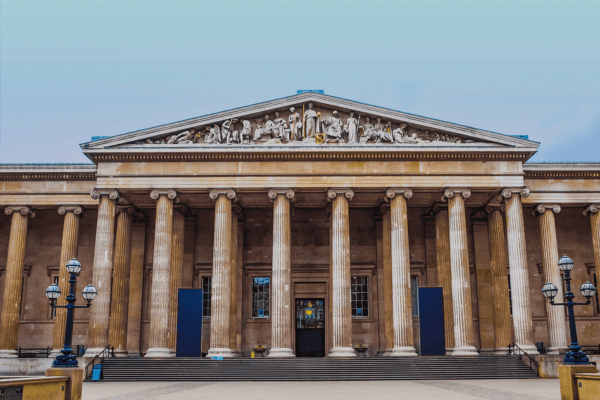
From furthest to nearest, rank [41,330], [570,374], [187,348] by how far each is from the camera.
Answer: [41,330], [187,348], [570,374]

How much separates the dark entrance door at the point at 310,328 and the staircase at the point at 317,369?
865 centimetres

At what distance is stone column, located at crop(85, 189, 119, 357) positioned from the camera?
31.0m

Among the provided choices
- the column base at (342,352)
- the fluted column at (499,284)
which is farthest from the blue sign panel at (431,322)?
the column base at (342,352)

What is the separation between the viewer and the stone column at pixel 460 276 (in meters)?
30.9

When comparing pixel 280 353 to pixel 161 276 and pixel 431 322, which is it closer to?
pixel 161 276

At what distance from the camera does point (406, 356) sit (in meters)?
29.9

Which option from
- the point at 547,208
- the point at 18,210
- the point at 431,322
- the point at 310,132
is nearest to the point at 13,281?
the point at 18,210

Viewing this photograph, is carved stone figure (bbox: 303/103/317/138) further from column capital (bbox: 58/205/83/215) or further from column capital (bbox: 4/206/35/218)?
column capital (bbox: 4/206/35/218)

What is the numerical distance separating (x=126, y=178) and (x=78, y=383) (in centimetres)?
1717

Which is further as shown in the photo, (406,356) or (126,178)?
(126,178)

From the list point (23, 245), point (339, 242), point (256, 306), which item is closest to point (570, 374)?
point (339, 242)

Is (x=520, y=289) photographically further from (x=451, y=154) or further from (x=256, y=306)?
(x=256, y=306)

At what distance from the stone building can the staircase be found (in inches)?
63.9

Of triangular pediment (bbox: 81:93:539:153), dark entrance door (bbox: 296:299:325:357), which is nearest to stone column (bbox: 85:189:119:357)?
triangular pediment (bbox: 81:93:539:153)
